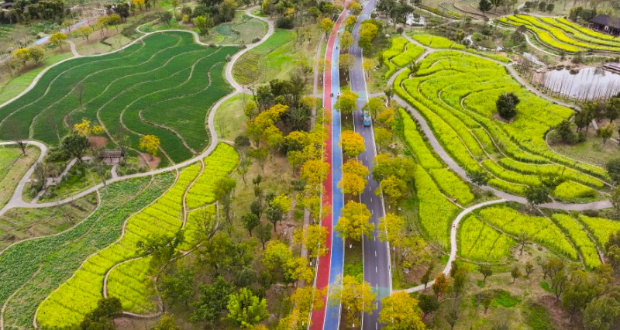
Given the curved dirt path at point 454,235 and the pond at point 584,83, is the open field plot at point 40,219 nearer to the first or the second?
the curved dirt path at point 454,235

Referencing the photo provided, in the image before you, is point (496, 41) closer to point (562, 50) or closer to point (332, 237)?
point (562, 50)

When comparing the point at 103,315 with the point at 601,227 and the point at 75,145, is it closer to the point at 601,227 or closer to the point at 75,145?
the point at 75,145

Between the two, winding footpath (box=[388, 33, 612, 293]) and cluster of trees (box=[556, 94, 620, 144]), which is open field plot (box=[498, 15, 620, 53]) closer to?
winding footpath (box=[388, 33, 612, 293])

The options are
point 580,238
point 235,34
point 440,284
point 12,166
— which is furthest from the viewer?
point 235,34

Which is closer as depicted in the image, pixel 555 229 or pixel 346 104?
pixel 555 229

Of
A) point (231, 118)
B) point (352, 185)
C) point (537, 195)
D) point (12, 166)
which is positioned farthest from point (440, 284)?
point (12, 166)

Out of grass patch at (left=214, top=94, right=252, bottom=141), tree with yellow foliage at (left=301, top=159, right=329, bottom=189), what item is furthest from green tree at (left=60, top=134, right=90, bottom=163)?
tree with yellow foliage at (left=301, top=159, right=329, bottom=189)

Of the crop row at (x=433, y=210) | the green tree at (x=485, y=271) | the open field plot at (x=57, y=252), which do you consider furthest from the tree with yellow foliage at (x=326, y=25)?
the green tree at (x=485, y=271)
